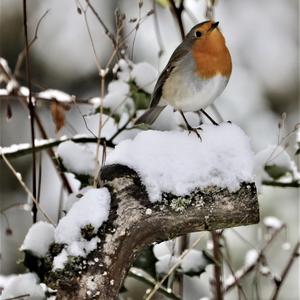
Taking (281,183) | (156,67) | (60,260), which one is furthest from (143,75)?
(156,67)

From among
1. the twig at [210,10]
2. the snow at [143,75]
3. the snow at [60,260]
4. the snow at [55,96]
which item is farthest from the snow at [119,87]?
Answer: the snow at [60,260]

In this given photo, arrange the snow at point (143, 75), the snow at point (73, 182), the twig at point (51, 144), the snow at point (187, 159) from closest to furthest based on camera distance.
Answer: the snow at point (187, 159) < the twig at point (51, 144) < the snow at point (143, 75) < the snow at point (73, 182)

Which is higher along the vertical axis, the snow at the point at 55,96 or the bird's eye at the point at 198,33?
the bird's eye at the point at 198,33

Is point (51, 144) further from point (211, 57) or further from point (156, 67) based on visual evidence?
point (156, 67)

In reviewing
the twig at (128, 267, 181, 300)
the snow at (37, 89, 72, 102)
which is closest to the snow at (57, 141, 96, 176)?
the snow at (37, 89, 72, 102)

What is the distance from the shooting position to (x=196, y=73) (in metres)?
3.00

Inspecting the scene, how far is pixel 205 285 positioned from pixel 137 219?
415 cm

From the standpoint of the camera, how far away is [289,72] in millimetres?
7910

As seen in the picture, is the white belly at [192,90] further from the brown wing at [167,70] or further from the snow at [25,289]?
the snow at [25,289]

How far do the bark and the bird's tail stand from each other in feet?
3.23

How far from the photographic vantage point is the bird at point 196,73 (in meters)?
2.96

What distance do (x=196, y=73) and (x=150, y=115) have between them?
409 millimetres

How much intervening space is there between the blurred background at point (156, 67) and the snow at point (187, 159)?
397 centimetres

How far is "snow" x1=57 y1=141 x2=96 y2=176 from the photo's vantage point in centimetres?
288
